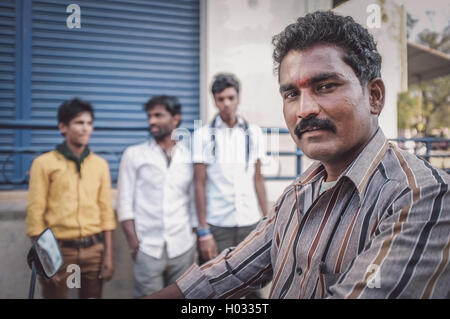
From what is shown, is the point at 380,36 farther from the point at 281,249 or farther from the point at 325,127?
the point at 281,249

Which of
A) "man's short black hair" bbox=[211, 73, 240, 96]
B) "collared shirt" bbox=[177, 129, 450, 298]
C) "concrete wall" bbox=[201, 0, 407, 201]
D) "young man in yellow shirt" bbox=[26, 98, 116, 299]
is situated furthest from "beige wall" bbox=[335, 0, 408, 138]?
"young man in yellow shirt" bbox=[26, 98, 116, 299]

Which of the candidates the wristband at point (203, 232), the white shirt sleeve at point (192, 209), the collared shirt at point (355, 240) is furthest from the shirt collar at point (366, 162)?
the white shirt sleeve at point (192, 209)

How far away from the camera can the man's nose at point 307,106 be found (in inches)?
37.7

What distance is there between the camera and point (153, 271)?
2.29 m

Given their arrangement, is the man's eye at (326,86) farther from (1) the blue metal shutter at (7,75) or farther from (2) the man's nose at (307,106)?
(1) the blue metal shutter at (7,75)

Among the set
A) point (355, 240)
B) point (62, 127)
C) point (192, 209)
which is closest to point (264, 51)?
point (192, 209)

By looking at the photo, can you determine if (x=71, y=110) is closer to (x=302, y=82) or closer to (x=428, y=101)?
(x=302, y=82)

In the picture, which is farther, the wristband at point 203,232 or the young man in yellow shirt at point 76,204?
the wristband at point 203,232

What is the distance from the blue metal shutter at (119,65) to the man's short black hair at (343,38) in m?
1.62

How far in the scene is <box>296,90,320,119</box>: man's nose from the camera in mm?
958

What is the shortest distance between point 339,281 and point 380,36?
1085 millimetres

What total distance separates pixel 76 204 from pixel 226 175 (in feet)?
3.14

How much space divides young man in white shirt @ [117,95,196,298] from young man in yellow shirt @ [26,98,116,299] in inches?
5.5
